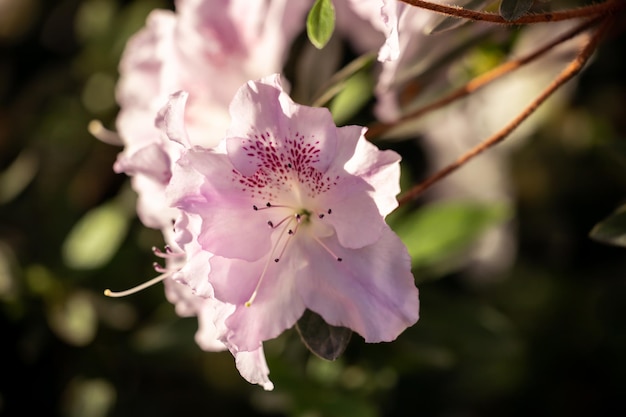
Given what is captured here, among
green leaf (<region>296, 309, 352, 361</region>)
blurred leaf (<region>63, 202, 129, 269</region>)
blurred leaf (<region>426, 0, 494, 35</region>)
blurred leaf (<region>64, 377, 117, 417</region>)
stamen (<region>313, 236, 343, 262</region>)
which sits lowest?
blurred leaf (<region>64, 377, 117, 417</region>)

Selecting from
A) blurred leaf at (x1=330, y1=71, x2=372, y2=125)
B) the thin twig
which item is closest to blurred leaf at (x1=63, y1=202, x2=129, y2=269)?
blurred leaf at (x1=330, y1=71, x2=372, y2=125)

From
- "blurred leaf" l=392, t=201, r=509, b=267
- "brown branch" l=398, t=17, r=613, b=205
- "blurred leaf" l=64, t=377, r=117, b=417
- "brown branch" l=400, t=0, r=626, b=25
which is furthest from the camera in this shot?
"blurred leaf" l=64, t=377, r=117, b=417

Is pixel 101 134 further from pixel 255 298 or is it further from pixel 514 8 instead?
pixel 514 8

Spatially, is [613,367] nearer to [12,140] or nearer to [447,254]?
[447,254]

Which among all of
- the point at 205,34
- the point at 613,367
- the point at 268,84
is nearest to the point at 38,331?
the point at 205,34

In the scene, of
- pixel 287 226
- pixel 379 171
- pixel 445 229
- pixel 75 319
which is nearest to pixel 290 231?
pixel 287 226

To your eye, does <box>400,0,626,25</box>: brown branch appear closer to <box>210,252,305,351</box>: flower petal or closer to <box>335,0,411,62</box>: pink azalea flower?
<box>335,0,411,62</box>: pink azalea flower

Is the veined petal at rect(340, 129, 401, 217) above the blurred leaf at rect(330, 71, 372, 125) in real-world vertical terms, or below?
above
